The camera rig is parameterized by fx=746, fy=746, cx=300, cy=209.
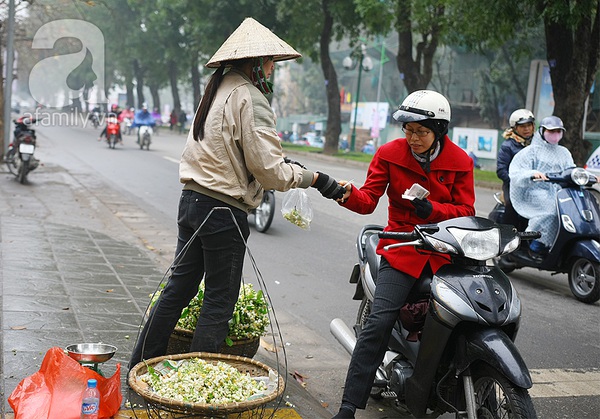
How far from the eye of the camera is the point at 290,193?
14.2ft

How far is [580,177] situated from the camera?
293 inches

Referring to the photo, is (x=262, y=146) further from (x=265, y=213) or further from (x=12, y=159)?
(x=12, y=159)

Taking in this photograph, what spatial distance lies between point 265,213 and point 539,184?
398 centimetres

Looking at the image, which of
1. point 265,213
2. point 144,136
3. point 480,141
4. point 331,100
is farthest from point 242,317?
point 331,100

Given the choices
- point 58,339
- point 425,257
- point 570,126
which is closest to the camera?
point 425,257

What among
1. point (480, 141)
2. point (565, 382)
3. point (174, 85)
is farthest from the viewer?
point (174, 85)

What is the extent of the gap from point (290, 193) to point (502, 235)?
4.47 feet

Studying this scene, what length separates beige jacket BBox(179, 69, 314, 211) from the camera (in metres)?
3.65

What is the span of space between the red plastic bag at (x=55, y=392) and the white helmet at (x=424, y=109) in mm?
1962

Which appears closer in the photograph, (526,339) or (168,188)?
(526,339)

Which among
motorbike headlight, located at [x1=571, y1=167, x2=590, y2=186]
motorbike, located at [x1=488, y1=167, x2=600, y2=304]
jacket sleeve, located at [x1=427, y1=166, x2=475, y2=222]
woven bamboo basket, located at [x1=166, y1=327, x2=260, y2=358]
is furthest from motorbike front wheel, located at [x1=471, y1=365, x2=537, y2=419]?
motorbike headlight, located at [x1=571, y1=167, x2=590, y2=186]

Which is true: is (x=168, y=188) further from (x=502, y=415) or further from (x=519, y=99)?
(x=519, y=99)

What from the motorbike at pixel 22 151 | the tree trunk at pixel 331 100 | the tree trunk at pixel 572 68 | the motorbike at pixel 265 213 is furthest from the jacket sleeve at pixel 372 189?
the tree trunk at pixel 331 100

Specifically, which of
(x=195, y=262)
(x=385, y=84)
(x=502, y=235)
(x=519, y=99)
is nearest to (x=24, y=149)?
(x=195, y=262)
